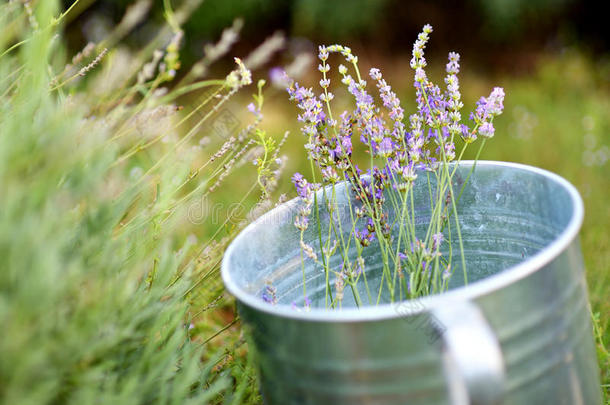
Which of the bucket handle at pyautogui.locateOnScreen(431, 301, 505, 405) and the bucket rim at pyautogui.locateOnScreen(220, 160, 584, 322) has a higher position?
the bucket rim at pyautogui.locateOnScreen(220, 160, 584, 322)

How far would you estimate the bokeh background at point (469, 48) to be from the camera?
3.08 meters

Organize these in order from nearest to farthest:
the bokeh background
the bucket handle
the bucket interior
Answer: the bucket handle < the bucket interior < the bokeh background

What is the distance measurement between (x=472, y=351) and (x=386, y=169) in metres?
0.54

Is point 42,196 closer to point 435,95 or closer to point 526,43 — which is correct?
point 435,95

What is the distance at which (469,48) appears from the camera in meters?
4.30

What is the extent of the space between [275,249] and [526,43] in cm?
371

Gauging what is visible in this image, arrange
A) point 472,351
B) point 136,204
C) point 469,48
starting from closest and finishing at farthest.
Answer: point 472,351 < point 136,204 < point 469,48

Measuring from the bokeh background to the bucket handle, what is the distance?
2028 millimetres

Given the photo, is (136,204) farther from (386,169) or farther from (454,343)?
(454,343)

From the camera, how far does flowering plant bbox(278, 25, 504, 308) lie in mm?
1159

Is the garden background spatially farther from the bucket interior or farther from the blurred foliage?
the bucket interior

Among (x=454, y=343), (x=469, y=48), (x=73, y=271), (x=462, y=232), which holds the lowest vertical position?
(x=469, y=48)

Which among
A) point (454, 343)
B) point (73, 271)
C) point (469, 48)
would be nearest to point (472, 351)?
point (454, 343)

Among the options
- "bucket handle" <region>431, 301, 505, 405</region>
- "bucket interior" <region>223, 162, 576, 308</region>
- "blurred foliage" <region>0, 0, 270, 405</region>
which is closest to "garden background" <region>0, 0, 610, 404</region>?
"blurred foliage" <region>0, 0, 270, 405</region>
